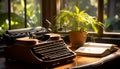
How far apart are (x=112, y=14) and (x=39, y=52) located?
2.27 metres

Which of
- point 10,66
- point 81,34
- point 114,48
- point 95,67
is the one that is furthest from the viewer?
point 81,34

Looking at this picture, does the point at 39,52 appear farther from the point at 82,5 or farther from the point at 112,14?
the point at 112,14

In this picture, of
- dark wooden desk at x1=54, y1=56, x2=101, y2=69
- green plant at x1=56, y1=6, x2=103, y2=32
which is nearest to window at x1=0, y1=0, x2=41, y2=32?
green plant at x1=56, y1=6, x2=103, y2=32

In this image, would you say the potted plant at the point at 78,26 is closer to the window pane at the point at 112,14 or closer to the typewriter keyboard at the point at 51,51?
the typewriter keyboard at the point at 51,51

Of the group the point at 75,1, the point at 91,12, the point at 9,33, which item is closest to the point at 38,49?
the point at 9,33

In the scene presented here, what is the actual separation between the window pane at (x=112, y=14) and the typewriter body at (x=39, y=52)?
147cm

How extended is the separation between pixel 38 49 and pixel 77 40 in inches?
30.7

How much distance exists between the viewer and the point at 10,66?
1710mm

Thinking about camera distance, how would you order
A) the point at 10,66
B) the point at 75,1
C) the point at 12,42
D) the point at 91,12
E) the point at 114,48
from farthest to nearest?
the point at 91,12 < the point at 75,1 < the point at 114,48 < the point at 12,42 < the point at 10,66

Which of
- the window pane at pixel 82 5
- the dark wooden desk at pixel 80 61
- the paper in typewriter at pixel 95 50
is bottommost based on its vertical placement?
the dark wooden desk at pixel 80 61

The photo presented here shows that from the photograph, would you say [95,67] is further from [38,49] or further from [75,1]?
[75,1]

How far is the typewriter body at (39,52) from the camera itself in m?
1.66

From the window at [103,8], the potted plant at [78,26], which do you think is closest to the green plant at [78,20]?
the potted plant at [78,26]

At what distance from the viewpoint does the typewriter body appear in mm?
1663
